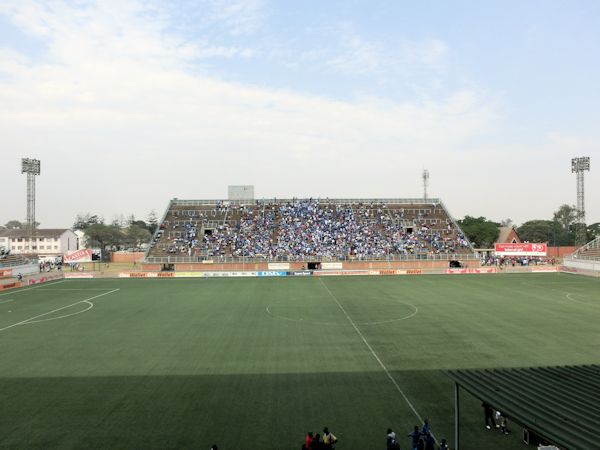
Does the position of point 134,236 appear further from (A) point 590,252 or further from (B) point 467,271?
(A) point 590,252

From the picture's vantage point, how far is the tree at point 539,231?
425 feet

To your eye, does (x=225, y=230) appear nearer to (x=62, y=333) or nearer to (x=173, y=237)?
(x=173, y=237)

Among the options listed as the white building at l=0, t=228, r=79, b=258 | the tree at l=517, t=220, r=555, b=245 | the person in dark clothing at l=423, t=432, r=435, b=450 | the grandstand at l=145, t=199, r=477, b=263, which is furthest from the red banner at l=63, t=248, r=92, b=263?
the tree at l=517, t=220, r=555, b=245

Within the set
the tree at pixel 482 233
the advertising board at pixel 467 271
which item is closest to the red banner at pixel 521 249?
the advertising board at pixel 467 271

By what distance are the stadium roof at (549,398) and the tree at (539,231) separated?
13289 cm

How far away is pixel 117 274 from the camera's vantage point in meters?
62.9

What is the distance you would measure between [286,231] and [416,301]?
3907cm

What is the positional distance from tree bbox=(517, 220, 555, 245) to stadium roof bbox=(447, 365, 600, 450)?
132891mm

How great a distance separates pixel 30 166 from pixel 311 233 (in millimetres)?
51598

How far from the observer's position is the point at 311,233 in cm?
7362

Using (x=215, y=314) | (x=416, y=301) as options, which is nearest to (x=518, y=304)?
(x=416, y=301)

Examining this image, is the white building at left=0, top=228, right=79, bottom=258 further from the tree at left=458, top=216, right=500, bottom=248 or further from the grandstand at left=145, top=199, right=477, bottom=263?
the tree at left=458, top=216, right=500, bottom=248

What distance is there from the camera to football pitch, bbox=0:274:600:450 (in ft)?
45.9

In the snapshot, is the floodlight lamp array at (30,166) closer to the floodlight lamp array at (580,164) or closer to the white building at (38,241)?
the white building at (38,241)
